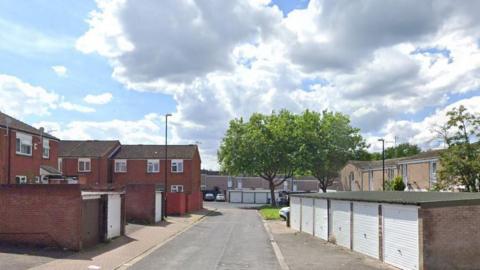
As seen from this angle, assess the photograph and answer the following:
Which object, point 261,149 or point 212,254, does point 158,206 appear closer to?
point 212,254

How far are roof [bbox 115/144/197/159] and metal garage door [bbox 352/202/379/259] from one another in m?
47.8

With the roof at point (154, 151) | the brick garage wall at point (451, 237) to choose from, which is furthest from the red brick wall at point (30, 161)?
the brick garage wall at point (451, 237)

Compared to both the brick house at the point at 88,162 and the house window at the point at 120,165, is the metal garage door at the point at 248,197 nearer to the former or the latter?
the brick house at the point at 88,162

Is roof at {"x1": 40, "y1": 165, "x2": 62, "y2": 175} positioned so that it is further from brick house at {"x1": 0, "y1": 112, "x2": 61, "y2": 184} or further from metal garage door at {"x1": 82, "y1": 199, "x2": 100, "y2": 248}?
metal garage door at {"x1": 82, "y1": 199, "x2": 100, "y2": 248}

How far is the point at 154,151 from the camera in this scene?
237 feet

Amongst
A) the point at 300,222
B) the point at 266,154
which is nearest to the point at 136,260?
the point at 300,222

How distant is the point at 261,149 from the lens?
79.3 m

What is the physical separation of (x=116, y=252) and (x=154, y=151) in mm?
49964

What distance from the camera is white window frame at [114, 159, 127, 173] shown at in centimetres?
7069

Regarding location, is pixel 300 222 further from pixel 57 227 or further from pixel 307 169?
pixel 307 169

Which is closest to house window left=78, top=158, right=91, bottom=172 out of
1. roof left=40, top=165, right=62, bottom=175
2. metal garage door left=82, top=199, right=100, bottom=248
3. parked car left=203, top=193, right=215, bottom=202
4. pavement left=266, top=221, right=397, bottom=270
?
roof left=40, top=165, right=62, bottom=175

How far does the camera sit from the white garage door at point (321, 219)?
97.9ft

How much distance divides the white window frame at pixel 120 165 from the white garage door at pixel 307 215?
37.8 meters

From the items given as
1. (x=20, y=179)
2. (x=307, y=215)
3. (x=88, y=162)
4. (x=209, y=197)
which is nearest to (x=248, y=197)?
(x=209, y=197)
